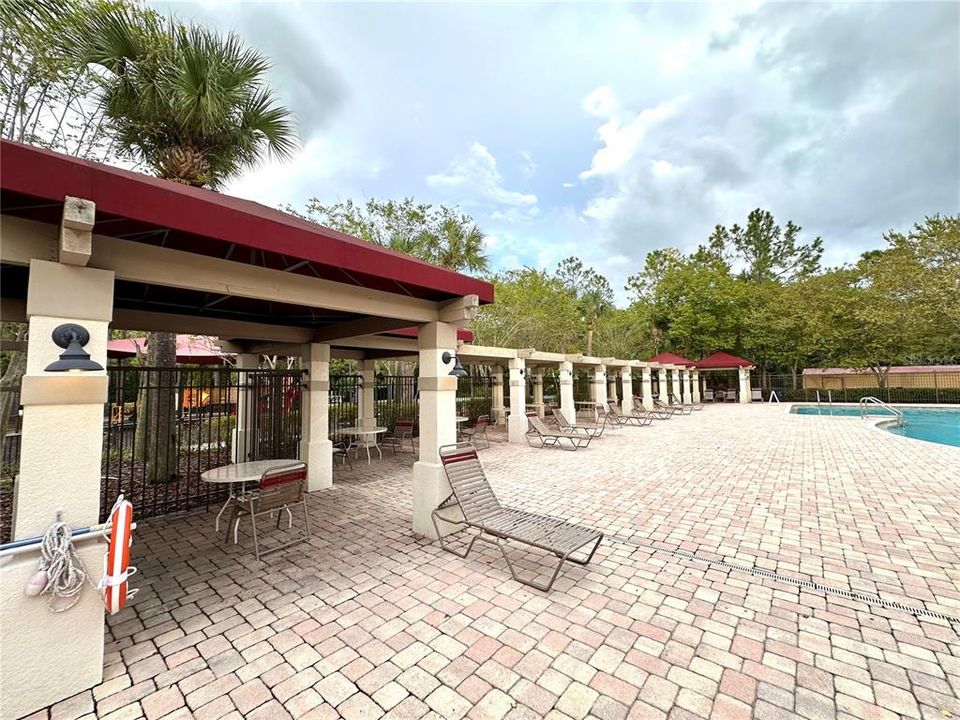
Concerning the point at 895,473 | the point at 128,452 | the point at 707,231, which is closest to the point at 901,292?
the point at 707,231

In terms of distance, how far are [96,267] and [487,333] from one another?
65.6 feet

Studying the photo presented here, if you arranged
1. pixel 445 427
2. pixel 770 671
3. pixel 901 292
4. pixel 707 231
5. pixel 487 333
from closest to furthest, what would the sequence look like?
pixel 770 671
pixel 445 427
pixel 487 333
pixel 901 292
pixel 707 231

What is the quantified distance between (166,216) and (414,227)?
52.0 feet

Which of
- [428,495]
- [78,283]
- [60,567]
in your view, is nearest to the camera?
[60,567]

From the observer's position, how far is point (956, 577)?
373 centimetres

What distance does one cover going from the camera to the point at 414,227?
1759 centimetres

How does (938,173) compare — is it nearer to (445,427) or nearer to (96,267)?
(445,427)

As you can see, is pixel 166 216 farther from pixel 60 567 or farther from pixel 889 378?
pixel 889 378

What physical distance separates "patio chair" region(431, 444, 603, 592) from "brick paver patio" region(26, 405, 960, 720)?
215 mm

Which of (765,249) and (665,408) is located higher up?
(765,249)

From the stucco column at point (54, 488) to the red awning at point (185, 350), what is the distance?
18.1 ft

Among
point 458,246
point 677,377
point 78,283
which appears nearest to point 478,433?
point 458,246

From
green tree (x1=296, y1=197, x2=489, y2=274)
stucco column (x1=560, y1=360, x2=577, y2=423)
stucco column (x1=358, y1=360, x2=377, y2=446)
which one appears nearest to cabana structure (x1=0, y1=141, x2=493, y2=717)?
stucco column (x1=358, y1=360, x2=377, y2=446)

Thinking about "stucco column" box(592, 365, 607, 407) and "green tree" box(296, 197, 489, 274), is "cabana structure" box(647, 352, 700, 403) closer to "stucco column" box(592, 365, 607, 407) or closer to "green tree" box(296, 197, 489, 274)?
"stucco column" box(592, 365, 607, 407)
